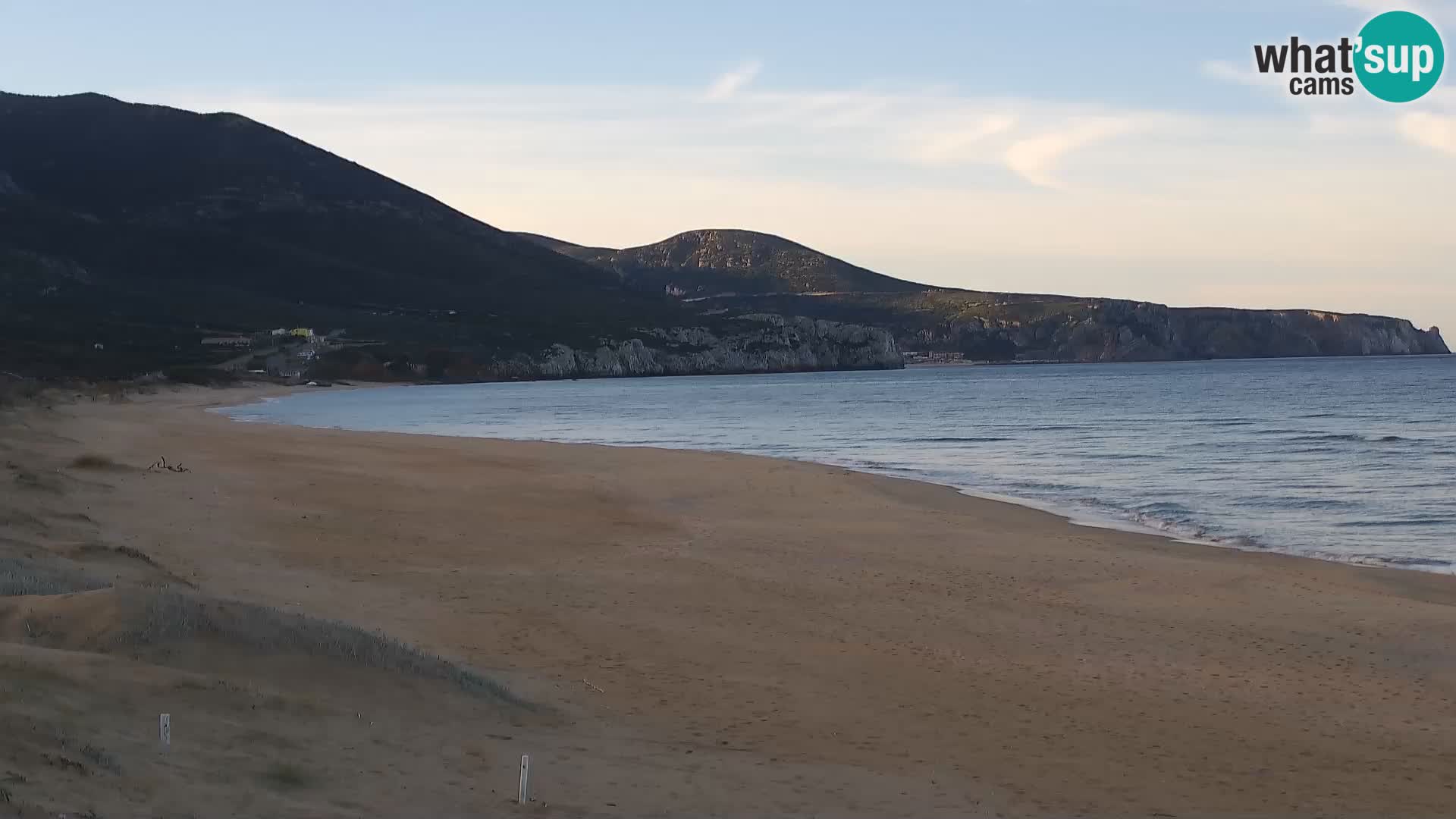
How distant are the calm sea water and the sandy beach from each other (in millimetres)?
3507

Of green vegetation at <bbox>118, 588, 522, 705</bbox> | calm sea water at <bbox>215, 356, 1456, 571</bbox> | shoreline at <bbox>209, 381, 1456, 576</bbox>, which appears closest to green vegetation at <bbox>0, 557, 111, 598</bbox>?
green vegetation at <bbox>118, 588, 522, 705</bbox>

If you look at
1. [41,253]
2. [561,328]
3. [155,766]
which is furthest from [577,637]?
[41,253]

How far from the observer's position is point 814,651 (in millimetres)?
12430

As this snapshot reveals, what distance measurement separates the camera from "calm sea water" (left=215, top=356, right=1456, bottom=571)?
2333 centimetres

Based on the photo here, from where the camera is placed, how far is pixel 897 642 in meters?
12.8

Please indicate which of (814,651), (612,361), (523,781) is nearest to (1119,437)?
(814,651)

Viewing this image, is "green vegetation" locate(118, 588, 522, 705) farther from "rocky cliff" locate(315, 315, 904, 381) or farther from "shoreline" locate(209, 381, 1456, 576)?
"rocky cliff" locate(315, 315, 904, 381)

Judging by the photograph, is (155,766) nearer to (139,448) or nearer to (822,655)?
(822,655)

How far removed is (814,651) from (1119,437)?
36013 mm

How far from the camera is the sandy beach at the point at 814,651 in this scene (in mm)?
8172

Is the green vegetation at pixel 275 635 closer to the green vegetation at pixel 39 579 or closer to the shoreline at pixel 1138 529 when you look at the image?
the green vegetation at pixel 39 579

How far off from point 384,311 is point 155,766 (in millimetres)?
187871

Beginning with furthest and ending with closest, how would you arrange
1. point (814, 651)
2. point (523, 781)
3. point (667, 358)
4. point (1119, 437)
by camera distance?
point (667, 358) < point (1119, 437) < point (814, 651) < point (523, 781)

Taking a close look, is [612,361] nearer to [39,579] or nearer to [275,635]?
[39,579]
